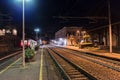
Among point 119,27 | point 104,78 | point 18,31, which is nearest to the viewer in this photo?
point 104,78

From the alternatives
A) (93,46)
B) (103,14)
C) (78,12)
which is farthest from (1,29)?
(103,14)

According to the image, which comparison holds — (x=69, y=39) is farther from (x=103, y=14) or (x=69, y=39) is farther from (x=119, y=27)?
(x=119, y=27)

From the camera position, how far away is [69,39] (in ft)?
377

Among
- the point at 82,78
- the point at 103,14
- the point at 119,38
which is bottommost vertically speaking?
the point at 82,78

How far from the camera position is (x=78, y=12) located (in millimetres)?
70812

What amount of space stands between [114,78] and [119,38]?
97.0 feet

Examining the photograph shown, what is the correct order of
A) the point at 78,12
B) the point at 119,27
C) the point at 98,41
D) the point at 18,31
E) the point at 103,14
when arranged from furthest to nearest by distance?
the point at 18,31, the point at 78,12, the point at 98,41, the point at 103,14, the point at 119,27

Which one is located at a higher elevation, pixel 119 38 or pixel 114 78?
pixel 119 38

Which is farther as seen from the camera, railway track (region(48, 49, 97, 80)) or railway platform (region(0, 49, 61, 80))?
railway platform (region(0, 49, 61, 80))

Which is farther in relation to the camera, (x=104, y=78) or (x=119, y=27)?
(x=119, y=27)

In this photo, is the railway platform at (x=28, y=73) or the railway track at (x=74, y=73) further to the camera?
the railway platform at (x=28, y=73)

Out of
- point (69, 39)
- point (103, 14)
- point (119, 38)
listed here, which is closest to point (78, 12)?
point (103, 14)

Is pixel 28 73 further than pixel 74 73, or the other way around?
pixel 74 73

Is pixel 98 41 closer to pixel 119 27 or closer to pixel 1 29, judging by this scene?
pixel 119 27
